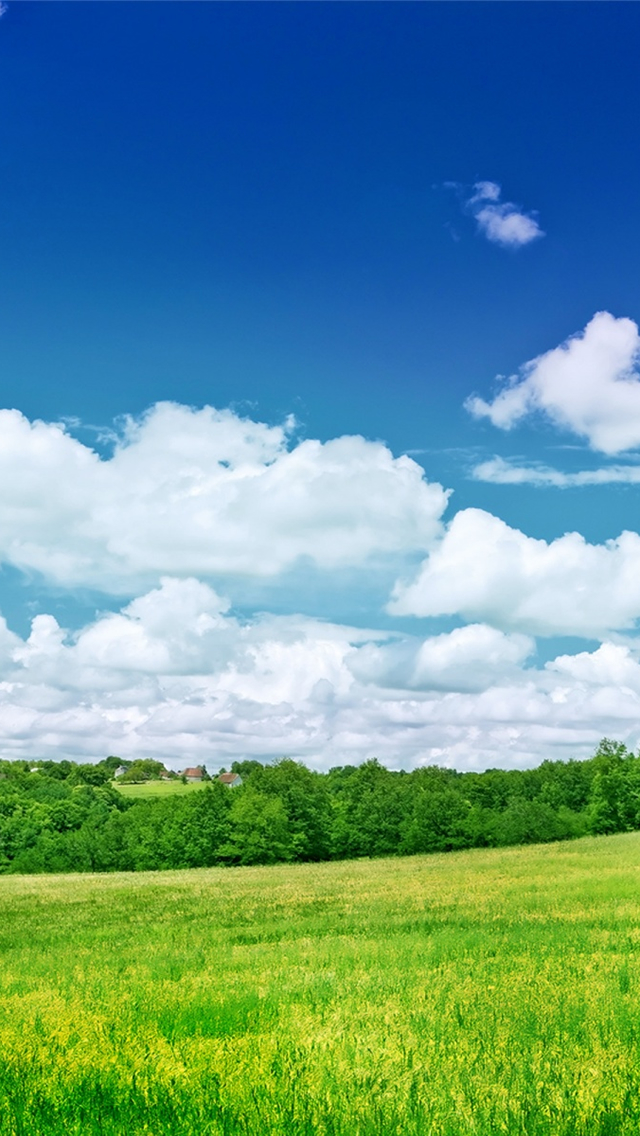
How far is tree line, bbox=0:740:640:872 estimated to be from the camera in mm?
Result: 94438

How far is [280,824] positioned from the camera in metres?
94.9

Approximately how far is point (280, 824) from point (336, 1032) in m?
89.4

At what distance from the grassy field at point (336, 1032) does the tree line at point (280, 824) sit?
76869mm

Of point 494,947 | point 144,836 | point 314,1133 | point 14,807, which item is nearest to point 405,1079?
point 314,1133

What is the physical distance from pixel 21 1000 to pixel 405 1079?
689 cm

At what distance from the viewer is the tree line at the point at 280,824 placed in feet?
310

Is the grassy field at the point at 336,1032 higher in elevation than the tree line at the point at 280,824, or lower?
higher

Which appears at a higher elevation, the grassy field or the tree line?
the grassy field

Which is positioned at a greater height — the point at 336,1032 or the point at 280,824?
the point at 336,1032

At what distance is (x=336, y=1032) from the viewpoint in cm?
912

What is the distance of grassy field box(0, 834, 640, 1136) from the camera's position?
6.52m

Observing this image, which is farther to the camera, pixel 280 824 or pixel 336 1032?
pixel 280 824

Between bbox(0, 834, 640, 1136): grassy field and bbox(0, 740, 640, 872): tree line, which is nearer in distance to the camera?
bbox(0, 834, 640, 1136): grassy field

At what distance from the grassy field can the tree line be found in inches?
3026
